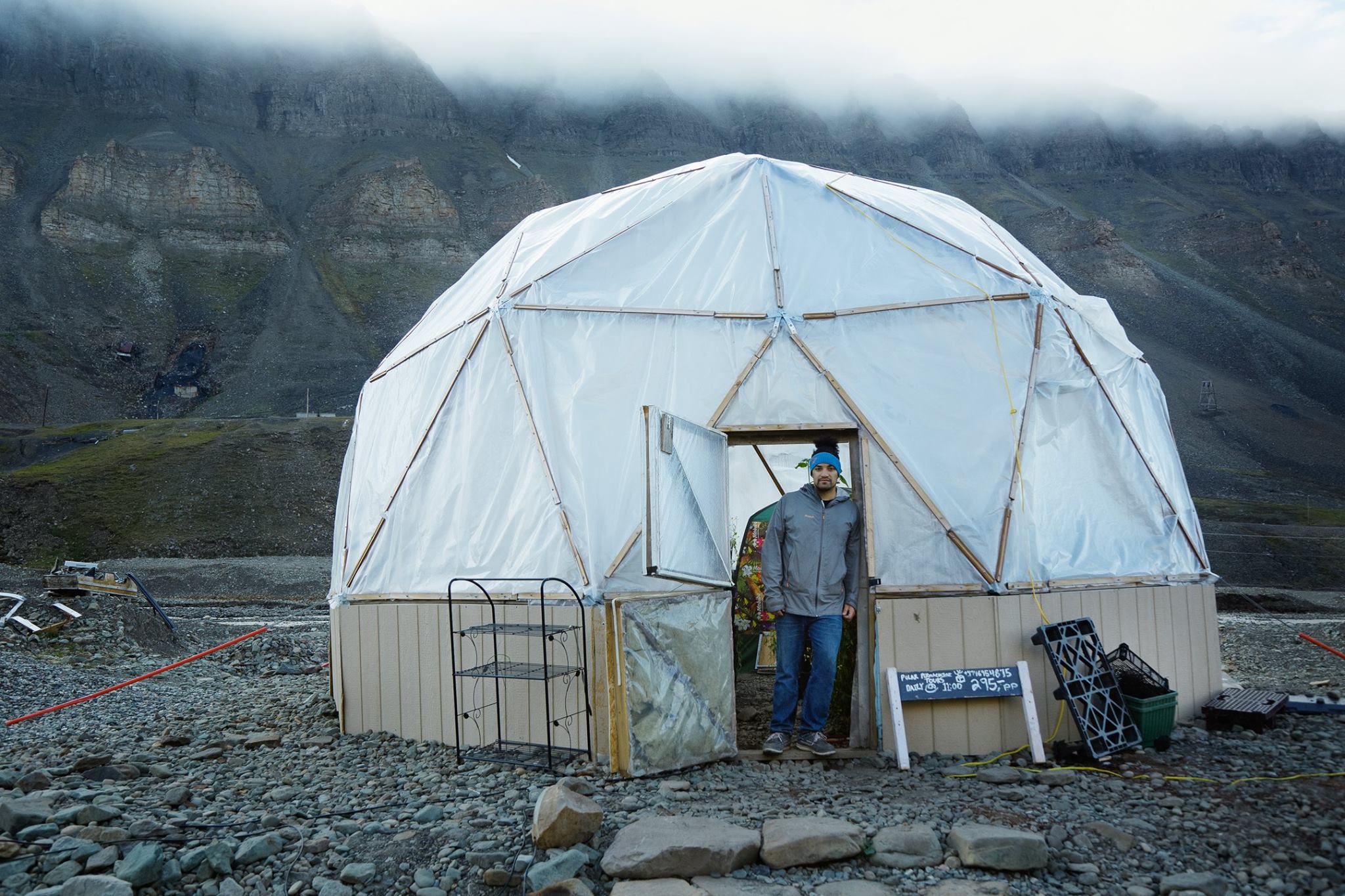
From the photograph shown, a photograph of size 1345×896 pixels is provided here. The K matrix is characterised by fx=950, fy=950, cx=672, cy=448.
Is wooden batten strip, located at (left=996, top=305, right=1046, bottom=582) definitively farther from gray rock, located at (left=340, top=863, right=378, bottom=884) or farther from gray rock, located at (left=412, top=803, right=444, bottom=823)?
gray rock, located at (left=340, top=863, right=378, bottom=884)

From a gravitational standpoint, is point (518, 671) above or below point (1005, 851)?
above

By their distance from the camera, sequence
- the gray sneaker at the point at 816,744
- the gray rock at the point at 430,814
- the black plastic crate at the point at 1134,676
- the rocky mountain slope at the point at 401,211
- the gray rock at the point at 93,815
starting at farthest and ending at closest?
the rocky mountain slope at the point at 401,211 → the black plastic crate at the point at 1134,676 → the gray sneaker at the point at 816,744 → the gray rock at the point at 430,814 → the gray rock at the point at 93,815

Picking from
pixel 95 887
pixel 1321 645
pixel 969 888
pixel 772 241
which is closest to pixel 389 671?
pixel 95 887

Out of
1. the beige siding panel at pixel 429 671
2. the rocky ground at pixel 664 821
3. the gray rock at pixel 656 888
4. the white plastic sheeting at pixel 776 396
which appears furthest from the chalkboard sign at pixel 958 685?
the beige siding panel at pixel 429 671

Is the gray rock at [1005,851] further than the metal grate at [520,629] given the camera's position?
No

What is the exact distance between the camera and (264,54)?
7050cm

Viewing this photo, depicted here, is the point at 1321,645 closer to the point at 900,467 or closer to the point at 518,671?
the point at 900,467

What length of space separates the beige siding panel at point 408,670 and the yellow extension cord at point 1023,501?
3389 mm

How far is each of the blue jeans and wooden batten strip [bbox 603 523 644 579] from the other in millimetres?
1007

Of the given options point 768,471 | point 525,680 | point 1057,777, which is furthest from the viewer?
point 768,471

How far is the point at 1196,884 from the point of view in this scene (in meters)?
3.55

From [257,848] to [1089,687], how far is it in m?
4.46

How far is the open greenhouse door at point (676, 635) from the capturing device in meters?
5.21

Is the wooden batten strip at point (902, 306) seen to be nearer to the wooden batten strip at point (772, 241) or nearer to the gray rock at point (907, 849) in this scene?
the wooden batten strip at point (772, 241)
